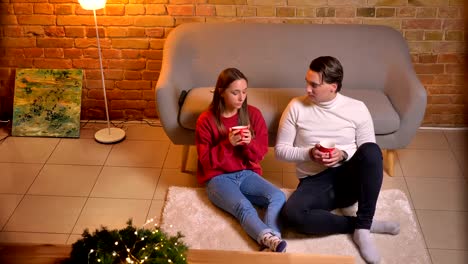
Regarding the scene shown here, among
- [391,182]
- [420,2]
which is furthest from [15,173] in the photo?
[420,2]

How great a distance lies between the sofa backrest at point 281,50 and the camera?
11.6 ft

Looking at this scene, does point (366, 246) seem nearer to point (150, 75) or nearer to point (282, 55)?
point (282, 55)

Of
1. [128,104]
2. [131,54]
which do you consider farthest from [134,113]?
[131,54]

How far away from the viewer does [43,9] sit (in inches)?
150

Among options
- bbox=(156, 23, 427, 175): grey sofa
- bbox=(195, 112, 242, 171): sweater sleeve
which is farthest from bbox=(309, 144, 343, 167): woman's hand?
bbox=(156, 23, 427, 175): grey sofa

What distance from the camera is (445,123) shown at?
13.0ft

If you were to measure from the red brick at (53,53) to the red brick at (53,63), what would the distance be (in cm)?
3

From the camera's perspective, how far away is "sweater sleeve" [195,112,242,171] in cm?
297

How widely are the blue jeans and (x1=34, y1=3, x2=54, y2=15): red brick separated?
5.35ft

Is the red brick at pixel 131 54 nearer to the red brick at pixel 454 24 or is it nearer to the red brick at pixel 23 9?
the red brick at pixel 23 9

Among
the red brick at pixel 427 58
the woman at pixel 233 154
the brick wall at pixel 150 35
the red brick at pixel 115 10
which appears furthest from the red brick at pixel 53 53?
the red brick at pixel 427 58

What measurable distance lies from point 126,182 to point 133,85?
0.87 meters

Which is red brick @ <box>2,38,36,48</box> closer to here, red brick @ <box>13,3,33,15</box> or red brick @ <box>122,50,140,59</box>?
red brick @ <box>13,3,33,15</box>

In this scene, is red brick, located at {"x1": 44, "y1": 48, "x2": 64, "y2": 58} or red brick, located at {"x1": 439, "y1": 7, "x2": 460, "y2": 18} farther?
red brick, located at {"x1": 44, "y1": 48, "x2": 64, "y2": 58}
